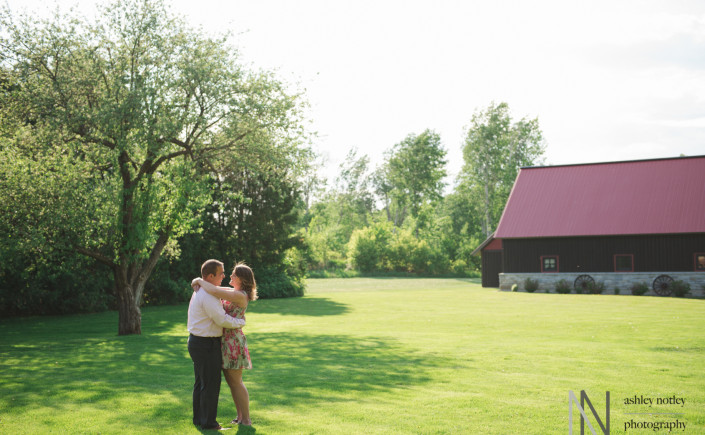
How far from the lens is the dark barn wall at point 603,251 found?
115 ft

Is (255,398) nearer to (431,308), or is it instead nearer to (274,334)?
(274,334)

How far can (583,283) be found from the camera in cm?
3631

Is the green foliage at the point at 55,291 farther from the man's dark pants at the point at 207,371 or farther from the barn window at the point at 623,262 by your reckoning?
the barn window at the point at 623,262

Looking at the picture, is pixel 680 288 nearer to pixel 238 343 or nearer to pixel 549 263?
pixel 549 263

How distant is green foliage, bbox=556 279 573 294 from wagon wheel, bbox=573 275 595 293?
0.36 m

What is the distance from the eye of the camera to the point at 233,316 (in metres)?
6.90

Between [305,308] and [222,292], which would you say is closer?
[222,292]

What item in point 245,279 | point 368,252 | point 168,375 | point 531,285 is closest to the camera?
point 245,279

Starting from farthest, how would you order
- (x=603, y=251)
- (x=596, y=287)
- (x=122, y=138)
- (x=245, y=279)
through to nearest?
(x=603, y=251), (x=596, y=287), (x=122, y=138), (x=245, y=279)

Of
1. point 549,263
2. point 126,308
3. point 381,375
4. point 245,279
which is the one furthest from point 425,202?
point 245,279

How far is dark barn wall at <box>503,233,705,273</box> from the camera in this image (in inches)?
1374

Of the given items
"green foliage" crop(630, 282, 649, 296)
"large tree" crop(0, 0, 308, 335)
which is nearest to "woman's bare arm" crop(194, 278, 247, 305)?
"large tree" crop(0, 0, 308, 335)

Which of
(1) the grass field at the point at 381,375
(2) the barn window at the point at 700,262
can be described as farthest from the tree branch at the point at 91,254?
(2) the barn window at the point at 700,262

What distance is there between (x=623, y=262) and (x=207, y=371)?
35115 mm
